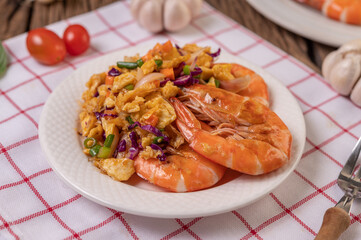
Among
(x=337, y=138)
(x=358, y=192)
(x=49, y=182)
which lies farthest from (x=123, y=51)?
Result: (x=358, y=192)

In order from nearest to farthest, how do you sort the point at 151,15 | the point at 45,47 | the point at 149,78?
the point at 149,78, the point at 45,47, the point at 151,15

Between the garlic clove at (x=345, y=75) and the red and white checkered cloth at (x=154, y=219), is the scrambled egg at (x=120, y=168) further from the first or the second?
the garlic clove at (x=345, y=75)

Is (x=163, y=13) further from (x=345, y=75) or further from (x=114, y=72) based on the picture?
(x=345, y=75)

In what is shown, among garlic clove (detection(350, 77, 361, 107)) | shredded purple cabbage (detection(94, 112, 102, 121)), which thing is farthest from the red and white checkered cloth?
shredded purple cabbage (detection(94, 112, 102, 121))

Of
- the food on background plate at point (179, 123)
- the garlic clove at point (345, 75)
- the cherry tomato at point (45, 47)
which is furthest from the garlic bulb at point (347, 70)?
the cherry tomato at point (45, 47)

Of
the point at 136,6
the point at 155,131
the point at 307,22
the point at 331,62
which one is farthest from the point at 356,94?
the point at 136,6

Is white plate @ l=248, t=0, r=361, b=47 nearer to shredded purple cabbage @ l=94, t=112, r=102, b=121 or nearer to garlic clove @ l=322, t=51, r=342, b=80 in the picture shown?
garlic clove @ l=322, t=51, r=342, b=80

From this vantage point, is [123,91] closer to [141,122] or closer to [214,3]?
[141,122]

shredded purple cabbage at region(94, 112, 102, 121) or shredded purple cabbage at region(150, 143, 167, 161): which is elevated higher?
shredded purple cabbage at region(150, 143, 167, 161)
